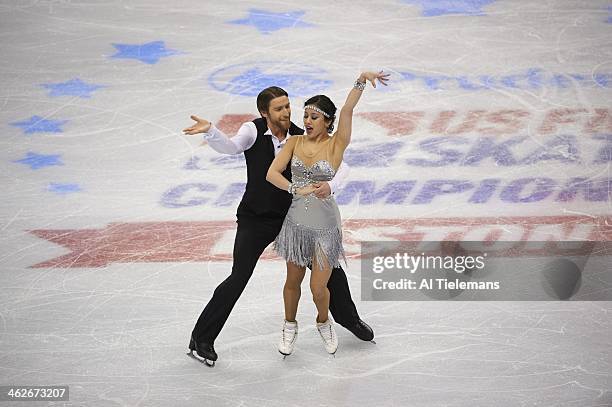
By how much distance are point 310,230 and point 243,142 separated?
580 millimetres

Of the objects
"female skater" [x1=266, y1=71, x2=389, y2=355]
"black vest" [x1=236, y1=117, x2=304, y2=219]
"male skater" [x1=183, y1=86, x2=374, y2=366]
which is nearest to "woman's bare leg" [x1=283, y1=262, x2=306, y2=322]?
"female skater" [x1=266, y1=71, x2=389, y2=355]

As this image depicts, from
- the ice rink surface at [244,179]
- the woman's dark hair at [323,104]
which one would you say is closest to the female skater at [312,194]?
the woman's dark hair at [323,104]

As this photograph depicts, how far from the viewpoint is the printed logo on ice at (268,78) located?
9133 millimetres

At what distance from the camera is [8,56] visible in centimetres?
1002

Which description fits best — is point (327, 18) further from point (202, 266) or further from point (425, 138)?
point (202, 266)

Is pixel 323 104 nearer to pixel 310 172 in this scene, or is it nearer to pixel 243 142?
pixel 310 172

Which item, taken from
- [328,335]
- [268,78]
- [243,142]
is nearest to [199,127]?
[243,142]

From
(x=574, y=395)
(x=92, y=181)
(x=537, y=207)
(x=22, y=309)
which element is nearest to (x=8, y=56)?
(x=92, y=181)

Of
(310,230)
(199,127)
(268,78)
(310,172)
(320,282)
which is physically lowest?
(320,282)

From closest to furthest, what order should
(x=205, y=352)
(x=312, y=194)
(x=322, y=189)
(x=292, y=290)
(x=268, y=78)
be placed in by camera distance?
(x=322, y=189)
(x=312, y=194)
(x=205, y=352)
(x=292, y=290)
(x=268, y=78)

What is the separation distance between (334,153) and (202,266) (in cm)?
194

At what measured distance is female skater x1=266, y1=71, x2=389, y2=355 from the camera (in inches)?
189

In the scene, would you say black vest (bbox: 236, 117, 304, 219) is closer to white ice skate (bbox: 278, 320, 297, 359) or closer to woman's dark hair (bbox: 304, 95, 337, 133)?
woman's dark hair (bbox: 304, 95, 337, 133)

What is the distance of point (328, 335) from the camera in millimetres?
5184
